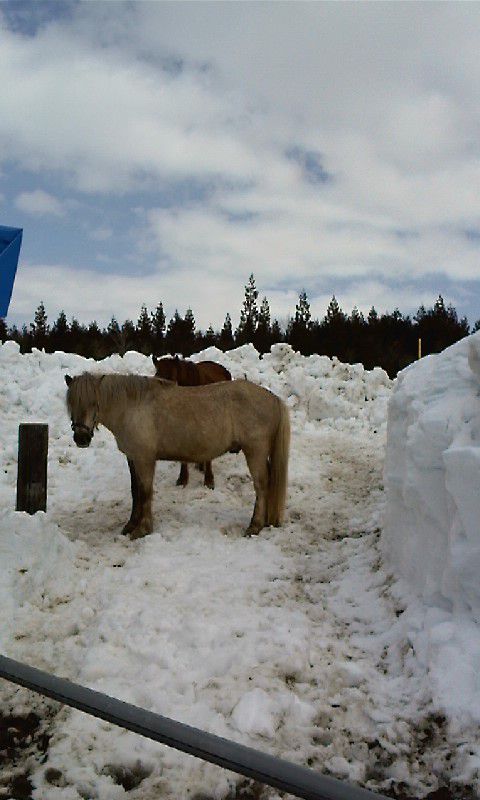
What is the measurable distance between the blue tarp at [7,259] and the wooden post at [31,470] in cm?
292

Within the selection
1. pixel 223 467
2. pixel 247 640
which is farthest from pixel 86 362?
pixel 247 640

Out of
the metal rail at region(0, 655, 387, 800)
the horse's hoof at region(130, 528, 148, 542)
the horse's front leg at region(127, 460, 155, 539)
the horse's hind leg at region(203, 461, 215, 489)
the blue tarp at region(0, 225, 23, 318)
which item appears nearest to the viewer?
the metal rail at region(0, 655, 387, 800)

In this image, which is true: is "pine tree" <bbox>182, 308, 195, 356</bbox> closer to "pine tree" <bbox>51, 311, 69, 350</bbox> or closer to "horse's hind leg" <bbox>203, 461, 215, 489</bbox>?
"pine tree" <bbox>51, 311, 69, 350</bbox>

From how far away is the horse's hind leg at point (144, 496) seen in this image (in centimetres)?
604

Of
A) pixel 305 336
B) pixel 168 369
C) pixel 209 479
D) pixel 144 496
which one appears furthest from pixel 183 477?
pixel 305 336

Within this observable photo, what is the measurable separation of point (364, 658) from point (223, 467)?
17.2 feet

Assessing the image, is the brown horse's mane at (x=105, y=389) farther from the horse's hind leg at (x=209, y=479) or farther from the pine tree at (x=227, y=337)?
the pine tree at (x=227, y=337)

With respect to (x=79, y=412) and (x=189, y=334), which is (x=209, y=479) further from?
(x=189, y=334)

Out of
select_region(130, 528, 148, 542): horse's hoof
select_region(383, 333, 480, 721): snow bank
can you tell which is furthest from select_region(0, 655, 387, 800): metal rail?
select_region(130, 528, 148, 542): horse's hoof

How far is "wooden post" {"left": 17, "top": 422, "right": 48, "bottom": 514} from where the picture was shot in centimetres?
650

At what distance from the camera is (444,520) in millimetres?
3936

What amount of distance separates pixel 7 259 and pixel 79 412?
2.56m

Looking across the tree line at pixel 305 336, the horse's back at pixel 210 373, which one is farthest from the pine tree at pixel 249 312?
the horse's back at pixel 210 373

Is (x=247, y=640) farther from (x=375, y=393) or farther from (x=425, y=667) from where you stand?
(x=375, y=393)
